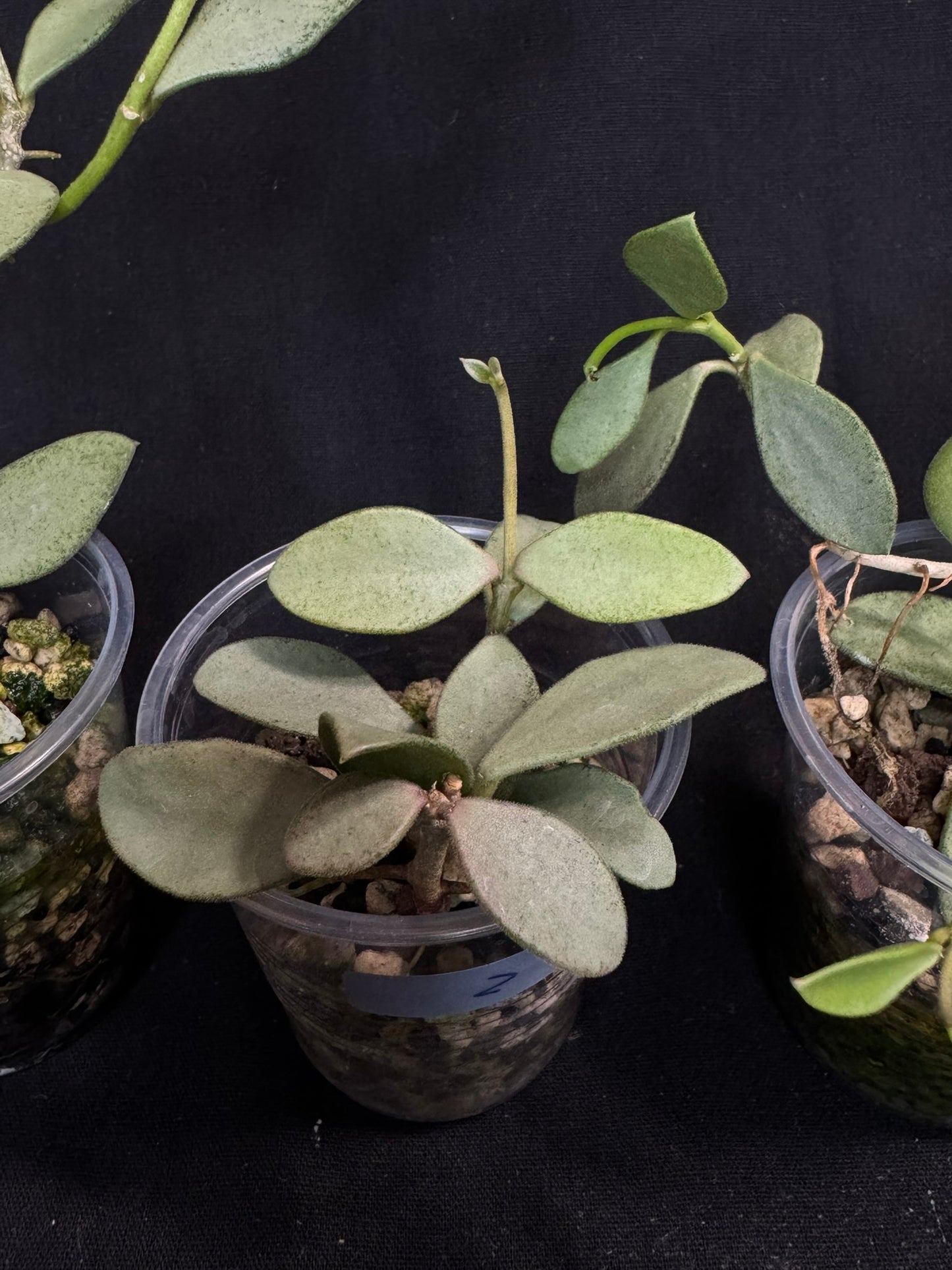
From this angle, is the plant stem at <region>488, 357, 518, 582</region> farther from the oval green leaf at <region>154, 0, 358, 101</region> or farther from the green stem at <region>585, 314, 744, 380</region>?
the oval green leaf at <region>154, 0, 358, 101</region>

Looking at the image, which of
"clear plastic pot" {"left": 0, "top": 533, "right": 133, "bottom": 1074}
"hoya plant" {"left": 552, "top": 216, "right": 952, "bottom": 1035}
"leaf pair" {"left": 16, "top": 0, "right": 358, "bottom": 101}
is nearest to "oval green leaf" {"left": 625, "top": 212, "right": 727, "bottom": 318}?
"hoya plant" {"left": 552, "top": 216, "right": 952, "bottom": 1035}

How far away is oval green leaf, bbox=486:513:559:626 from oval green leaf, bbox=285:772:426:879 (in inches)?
8.0

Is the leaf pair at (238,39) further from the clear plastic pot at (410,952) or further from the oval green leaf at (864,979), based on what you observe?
the oval green leaf at (864,979)

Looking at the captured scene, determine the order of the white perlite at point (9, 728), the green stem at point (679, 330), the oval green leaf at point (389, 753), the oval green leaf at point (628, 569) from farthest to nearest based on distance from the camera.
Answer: the white perlite at point (9, 728) → the green stem at point (679, 330) → the oval green leaf at point (628, 569) → the oval green leaf at point (389, 753)

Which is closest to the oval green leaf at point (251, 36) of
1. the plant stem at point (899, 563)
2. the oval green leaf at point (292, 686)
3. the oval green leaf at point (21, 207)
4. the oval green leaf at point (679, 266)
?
the oval green leaf at point (21, 207)

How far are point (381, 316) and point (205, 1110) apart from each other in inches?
27.7

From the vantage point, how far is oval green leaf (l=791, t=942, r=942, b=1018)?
51cm

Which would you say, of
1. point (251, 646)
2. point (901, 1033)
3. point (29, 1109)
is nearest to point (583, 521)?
point (251, 646)

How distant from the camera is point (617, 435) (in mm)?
717

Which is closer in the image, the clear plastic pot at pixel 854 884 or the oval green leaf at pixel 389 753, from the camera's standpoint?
the oval green leaf at pixel 389 753

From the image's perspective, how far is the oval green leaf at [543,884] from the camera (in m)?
0.54

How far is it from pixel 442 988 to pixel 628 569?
0.94 feet

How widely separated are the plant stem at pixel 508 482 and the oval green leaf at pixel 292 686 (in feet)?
0.37

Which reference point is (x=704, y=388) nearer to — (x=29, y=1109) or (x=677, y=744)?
(x=677, y=744)
